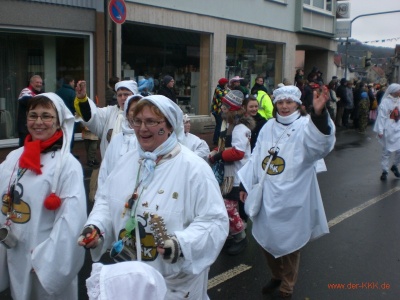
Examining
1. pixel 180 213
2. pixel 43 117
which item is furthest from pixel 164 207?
pixel 43 117

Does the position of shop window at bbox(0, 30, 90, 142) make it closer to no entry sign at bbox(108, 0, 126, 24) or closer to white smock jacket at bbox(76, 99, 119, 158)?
no entry sign at bbox(108, 0, 126, 24)

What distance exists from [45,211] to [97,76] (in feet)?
32.9

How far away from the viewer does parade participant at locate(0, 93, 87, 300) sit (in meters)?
3.01

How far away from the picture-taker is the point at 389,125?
10.1m

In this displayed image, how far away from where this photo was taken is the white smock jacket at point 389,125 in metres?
9.95

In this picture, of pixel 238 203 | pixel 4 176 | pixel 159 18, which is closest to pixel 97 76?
pixel 159 18

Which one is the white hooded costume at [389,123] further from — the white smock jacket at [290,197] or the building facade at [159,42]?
the building facade at [159,42]

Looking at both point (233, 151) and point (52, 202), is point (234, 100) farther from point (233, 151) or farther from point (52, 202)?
point (52, 202)

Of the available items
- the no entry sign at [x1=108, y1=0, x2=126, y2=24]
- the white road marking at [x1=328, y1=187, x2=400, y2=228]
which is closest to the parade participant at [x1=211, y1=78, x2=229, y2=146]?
the no entry sign at [x1=108, y1=0, x2=126, y2=24]

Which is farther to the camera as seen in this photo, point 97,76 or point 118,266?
point 97,76

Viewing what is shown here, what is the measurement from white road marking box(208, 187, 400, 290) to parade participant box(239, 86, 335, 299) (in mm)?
622

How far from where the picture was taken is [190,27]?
51.7 feet

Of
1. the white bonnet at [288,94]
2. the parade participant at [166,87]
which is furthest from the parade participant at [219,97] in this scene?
the white bonnet at [288,94]

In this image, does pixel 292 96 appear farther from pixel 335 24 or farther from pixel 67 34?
pixel 335 24
